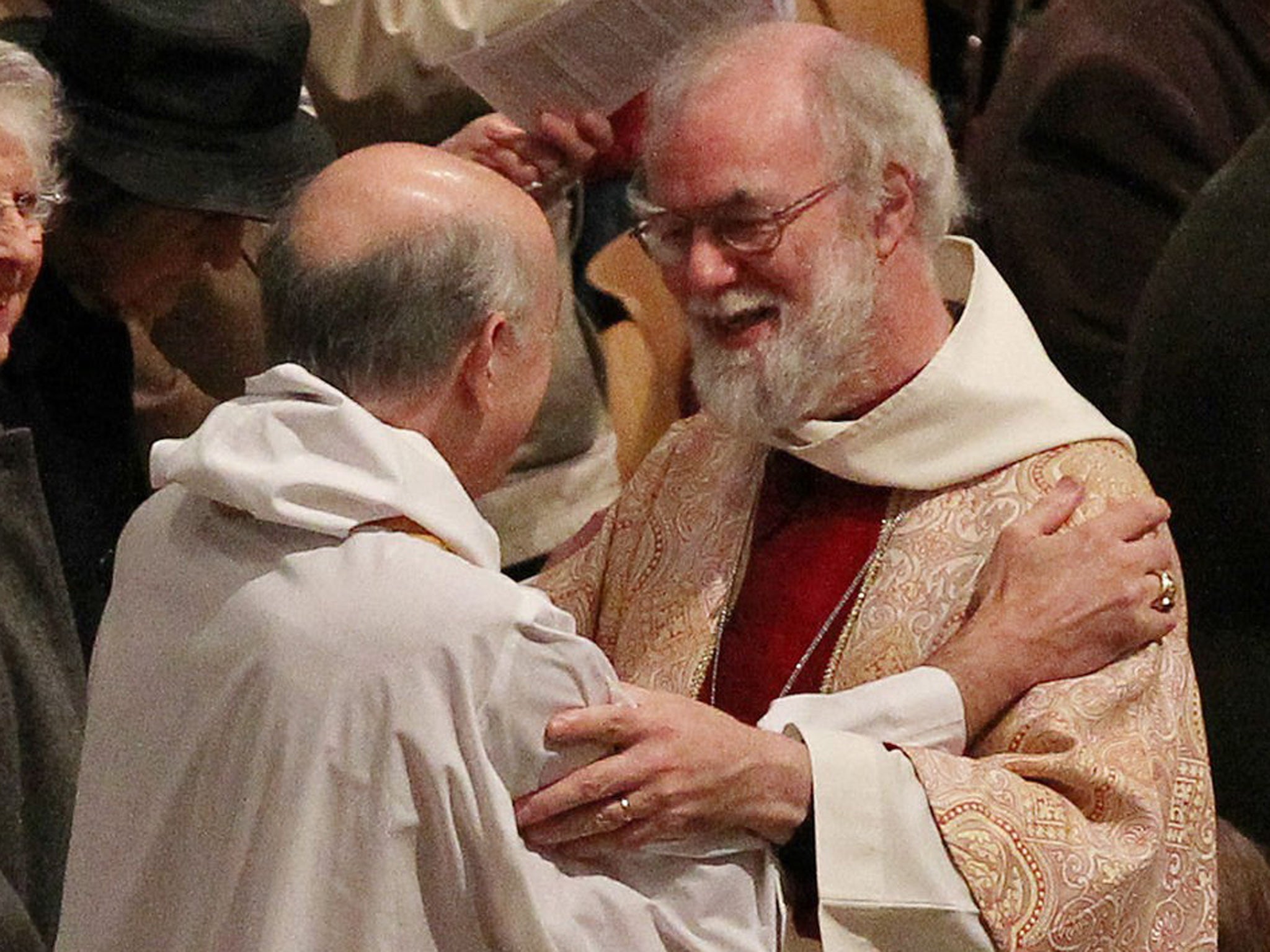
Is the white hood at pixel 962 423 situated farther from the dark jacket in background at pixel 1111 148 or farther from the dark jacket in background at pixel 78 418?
the dark jacket in background at pixel 1111 148

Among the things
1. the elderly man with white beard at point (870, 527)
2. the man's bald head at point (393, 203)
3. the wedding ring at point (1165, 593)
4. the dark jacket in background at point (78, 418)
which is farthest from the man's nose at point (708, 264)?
the dark jacket in background at point (78, 418)

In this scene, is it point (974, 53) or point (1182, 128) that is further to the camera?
point (974, 53)

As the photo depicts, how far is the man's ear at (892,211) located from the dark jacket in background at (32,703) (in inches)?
43.0

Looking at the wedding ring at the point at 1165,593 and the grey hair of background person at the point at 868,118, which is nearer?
the wedding ring at the point at 1165,593

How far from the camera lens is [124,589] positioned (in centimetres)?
295

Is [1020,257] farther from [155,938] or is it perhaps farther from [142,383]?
[155,938]

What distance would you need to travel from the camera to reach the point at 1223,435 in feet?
12.1

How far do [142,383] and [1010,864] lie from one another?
172 cm

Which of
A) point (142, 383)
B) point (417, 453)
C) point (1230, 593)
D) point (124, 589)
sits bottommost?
point (142, 383)

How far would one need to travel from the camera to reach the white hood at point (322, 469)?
2.75 m

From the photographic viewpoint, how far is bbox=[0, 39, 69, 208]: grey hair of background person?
3.50m

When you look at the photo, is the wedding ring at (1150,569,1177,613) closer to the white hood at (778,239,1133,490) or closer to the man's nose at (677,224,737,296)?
the white hood at (778,239,1133,490)

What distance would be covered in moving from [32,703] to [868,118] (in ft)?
4.17

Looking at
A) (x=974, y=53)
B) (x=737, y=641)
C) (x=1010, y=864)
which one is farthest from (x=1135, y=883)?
(x=974, y=53)
